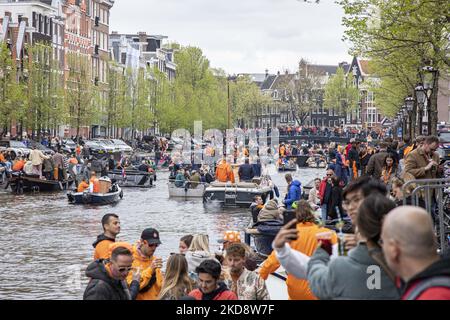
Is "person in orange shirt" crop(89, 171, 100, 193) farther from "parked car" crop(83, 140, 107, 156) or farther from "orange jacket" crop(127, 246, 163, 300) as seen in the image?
"parked car" crop(83, 140, 107, 156)

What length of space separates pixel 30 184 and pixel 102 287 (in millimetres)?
41094

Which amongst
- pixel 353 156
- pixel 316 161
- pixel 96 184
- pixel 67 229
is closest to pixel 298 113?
pixel 316 161

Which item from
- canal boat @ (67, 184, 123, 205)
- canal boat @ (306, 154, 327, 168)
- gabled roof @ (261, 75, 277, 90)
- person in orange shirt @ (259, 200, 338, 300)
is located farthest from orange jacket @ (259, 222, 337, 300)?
gabled roof @ (261, 75, 277, 90)

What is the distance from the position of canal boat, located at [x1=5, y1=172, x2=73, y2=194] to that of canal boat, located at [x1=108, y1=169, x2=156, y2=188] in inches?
205

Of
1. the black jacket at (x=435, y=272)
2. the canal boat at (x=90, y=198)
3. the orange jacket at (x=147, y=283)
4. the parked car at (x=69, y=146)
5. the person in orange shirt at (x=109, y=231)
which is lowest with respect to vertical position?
the canal boat at (x=90, y=198)

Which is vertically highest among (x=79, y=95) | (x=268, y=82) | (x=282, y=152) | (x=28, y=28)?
(x=268, y=82)

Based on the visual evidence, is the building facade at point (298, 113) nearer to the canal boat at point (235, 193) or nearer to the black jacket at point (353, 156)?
the canal boat at point (235, 193)

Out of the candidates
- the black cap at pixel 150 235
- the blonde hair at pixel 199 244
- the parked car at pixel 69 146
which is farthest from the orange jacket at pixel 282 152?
the black cap at pixel 150 235

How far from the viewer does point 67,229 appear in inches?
1284

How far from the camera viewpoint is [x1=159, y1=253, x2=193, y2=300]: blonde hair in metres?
9.48

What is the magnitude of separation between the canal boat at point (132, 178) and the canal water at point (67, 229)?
294cm

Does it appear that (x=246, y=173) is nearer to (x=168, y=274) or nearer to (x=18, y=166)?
(x=18, y=166)

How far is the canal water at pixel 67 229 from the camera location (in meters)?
21.3

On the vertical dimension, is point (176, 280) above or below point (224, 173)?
below
